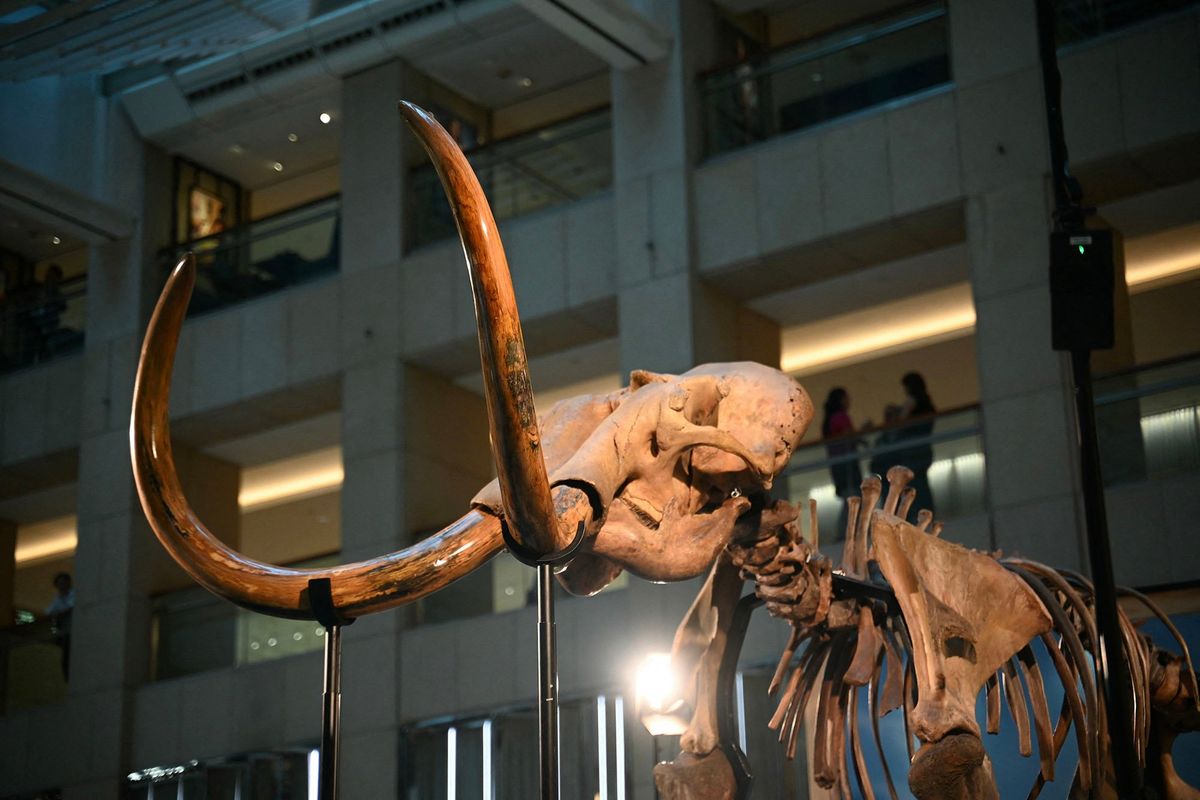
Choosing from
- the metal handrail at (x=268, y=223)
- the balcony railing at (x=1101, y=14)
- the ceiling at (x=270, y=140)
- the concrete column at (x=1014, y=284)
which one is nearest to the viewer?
the concrete column at (x=1014, y=284)

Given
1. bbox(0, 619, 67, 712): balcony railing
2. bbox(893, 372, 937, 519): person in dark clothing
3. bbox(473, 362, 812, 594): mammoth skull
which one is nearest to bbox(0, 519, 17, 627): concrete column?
bbox(0, 619, 67, 712): balcony railing

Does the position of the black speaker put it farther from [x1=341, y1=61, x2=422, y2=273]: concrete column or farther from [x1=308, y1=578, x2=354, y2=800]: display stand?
[x1=341, y1=61, x2=422, y2=273]: concrete column

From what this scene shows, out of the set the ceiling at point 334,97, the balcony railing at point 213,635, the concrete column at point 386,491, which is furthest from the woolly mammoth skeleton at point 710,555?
the ceiling at point 334,97

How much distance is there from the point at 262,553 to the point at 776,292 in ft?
36.9

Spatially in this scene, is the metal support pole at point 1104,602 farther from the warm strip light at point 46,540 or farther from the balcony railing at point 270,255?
the warm strip light at point 46,540

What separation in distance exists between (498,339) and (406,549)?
601 mm

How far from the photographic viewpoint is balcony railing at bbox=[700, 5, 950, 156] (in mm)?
14203

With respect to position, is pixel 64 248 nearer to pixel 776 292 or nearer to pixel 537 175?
pixel 537 175

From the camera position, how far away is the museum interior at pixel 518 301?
13094 mm

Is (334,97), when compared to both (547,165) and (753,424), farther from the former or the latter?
(753,424)

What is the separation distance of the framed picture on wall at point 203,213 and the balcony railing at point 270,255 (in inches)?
35.8

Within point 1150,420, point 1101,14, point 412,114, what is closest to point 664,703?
point 412,114

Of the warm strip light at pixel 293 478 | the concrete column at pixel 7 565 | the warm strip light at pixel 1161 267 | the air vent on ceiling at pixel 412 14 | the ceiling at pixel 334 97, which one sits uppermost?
the air vent on ceiling at pixel 412 14

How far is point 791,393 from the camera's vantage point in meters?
4.88
